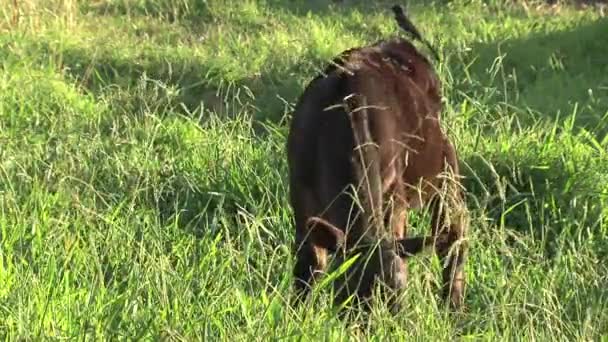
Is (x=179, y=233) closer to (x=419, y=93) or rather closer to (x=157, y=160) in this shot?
(x=157, y=160)

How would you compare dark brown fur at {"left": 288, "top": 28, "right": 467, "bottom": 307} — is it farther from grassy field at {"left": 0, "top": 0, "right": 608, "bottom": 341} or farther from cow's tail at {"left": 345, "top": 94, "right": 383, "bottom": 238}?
grassy field at {"left": 0, "top": 0, "right": 608, "bottom": 341}

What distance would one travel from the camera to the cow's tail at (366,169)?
10.2 feet

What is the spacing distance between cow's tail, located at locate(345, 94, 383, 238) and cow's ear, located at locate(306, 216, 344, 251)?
0.10 meters

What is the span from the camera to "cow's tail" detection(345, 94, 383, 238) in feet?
10.2

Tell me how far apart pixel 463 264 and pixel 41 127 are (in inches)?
113

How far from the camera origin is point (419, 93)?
3598 millimetres

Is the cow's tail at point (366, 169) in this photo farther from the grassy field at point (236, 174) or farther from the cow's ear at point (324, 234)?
the grassy field at point (236, 174)

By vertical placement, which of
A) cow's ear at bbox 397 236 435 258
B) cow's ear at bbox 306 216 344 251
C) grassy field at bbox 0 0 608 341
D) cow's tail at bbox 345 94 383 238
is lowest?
grassy field at bbox 0 0 608 341

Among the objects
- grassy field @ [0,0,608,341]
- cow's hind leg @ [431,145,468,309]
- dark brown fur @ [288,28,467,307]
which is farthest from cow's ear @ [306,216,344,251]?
cow's hind leg @ [431,145,468,309]

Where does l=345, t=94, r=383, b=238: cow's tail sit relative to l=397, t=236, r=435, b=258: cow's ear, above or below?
above

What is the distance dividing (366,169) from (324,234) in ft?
1.12

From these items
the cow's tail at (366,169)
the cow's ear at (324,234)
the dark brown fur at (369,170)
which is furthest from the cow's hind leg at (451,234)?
the cow's ear at (324,234)

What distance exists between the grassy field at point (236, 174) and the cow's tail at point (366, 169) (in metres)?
0.21

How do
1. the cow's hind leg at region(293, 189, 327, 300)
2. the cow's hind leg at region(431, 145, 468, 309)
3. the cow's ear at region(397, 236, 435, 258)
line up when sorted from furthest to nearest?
the cow's hind leg at region(293, 189, 327, 300), the cow's hind leg at region(431, 145, 468, 309), the cow's ear at region(397, 236, 435, 258)
